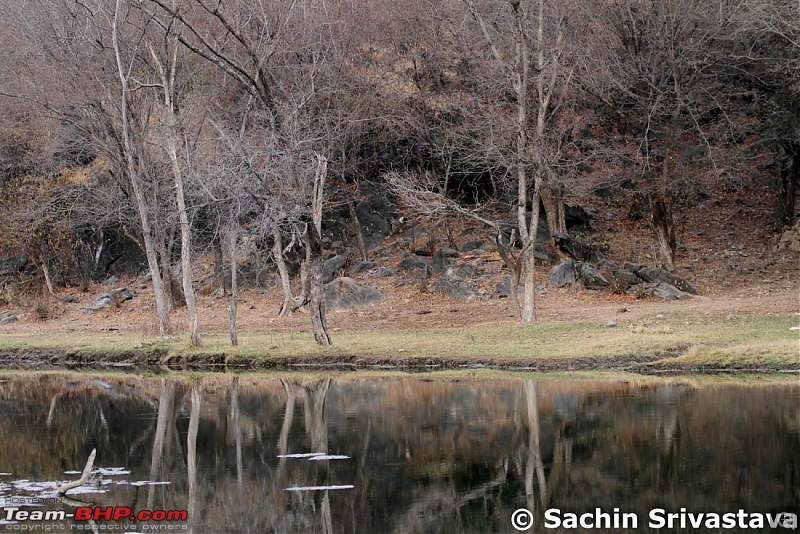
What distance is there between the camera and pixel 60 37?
99.2 ft

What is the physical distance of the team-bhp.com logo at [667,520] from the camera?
10.2 m

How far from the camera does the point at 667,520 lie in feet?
34.7

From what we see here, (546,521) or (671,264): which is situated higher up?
(671,264)

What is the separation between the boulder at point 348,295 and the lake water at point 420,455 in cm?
1382

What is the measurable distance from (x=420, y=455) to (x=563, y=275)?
22.6m

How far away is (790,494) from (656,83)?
27002 millimetres

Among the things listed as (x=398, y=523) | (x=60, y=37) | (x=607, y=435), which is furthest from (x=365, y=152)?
(x=398, y=523)

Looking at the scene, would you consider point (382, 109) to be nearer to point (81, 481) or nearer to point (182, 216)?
point (182, 216)

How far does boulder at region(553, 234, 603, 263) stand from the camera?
38.5m

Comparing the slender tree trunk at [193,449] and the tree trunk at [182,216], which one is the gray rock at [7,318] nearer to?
the tree trunk at [182,216]

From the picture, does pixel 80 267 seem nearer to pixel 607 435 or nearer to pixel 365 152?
pixel 365 152

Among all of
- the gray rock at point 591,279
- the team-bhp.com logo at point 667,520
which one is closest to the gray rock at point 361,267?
the gray rock at point 591,279

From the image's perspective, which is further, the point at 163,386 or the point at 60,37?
the point at 60,37

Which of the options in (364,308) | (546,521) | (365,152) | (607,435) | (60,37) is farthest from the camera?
(365,152)
